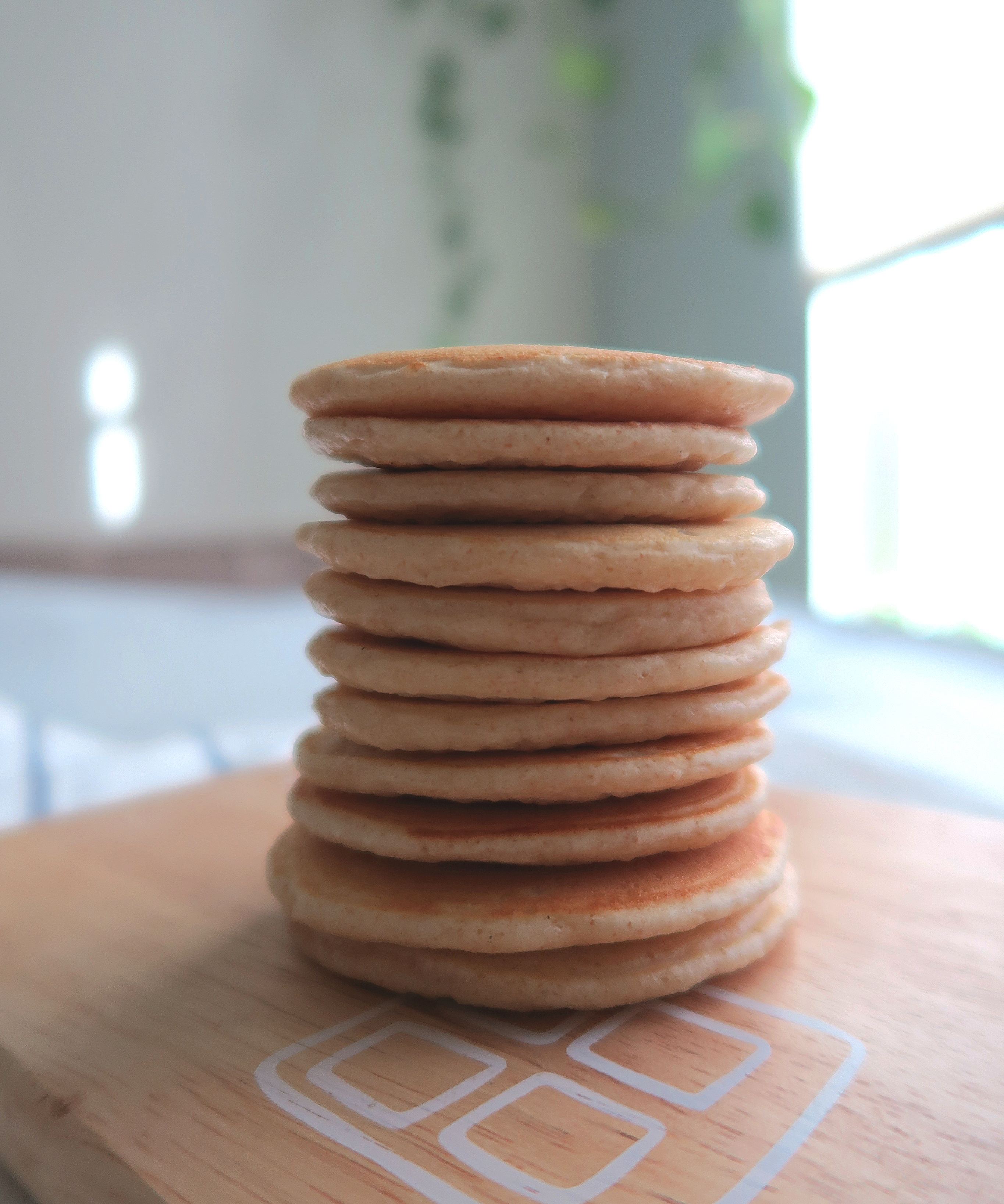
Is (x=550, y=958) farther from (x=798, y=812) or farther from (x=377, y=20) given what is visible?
(x=377, y=20)

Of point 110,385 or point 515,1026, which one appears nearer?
point 515,1026

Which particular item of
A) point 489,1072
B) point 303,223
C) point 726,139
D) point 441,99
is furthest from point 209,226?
point 489,1072

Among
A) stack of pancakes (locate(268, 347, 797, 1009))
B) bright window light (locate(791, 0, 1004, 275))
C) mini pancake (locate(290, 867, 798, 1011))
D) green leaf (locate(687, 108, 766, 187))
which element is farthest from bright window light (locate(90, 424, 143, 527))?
mini pancake (locate(290, 867, 798, 1011))

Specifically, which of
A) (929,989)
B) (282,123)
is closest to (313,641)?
(929,989)

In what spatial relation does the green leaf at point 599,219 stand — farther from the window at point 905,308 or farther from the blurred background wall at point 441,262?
the window at point 905,308

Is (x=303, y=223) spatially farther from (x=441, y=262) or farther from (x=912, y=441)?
(x=912, y=441)

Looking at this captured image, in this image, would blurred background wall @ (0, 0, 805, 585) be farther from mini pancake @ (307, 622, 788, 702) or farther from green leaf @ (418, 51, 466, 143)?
mini pancake @ (307, 622, 788, 702)

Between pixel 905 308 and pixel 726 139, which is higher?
pixel 726 139

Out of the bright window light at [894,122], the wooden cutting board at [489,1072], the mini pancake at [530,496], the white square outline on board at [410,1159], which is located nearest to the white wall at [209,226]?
the bright window light at [894,122]
